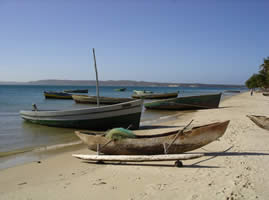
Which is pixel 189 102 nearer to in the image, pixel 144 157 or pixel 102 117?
pixel 102 117

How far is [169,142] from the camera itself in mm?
5551

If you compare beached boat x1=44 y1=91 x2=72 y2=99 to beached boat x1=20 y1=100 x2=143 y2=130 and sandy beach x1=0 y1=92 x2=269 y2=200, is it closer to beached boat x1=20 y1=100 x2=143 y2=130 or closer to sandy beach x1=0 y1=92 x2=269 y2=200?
beached boat x1=20 y1=100 x2=143 y2=130

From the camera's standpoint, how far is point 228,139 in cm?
763

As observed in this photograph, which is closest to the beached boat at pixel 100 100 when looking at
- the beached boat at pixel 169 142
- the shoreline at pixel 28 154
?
the shoreline at pixel 28 154

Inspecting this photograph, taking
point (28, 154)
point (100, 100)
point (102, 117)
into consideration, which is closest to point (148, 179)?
point (28, 154)

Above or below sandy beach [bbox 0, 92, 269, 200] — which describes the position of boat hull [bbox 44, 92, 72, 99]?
above

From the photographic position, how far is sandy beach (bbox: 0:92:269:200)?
12.3ft

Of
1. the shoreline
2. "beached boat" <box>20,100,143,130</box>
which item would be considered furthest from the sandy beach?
"beached boat" <box>20,100,143,130</box>

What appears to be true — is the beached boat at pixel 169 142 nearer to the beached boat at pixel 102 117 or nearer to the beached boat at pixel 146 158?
the beached boat at pixel 146 158

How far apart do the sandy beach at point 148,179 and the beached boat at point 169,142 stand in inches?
→ 16.2

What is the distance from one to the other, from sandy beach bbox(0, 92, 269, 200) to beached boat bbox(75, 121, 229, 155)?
1.35 feet

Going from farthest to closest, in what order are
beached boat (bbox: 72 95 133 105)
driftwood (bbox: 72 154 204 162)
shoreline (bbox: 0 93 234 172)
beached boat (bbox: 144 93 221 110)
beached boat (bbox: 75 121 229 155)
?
beached boat (bbox: 72 95 133 105) < beached boat (bbox: 144 93 221 110) < shoreline (bbox: 0 93 234 172) < beached boat (bbox: 75 121 229 155) < driftwood (bbox: 72 154 204 162)

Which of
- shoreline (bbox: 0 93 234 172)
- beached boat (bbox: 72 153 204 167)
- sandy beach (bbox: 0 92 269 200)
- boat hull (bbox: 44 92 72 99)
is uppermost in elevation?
boat hull (bbox: 44 92 72 99)

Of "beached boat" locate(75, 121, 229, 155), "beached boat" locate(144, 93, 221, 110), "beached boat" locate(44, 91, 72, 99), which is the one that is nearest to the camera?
"beached boat" locate(75, 121, 229, 155)
